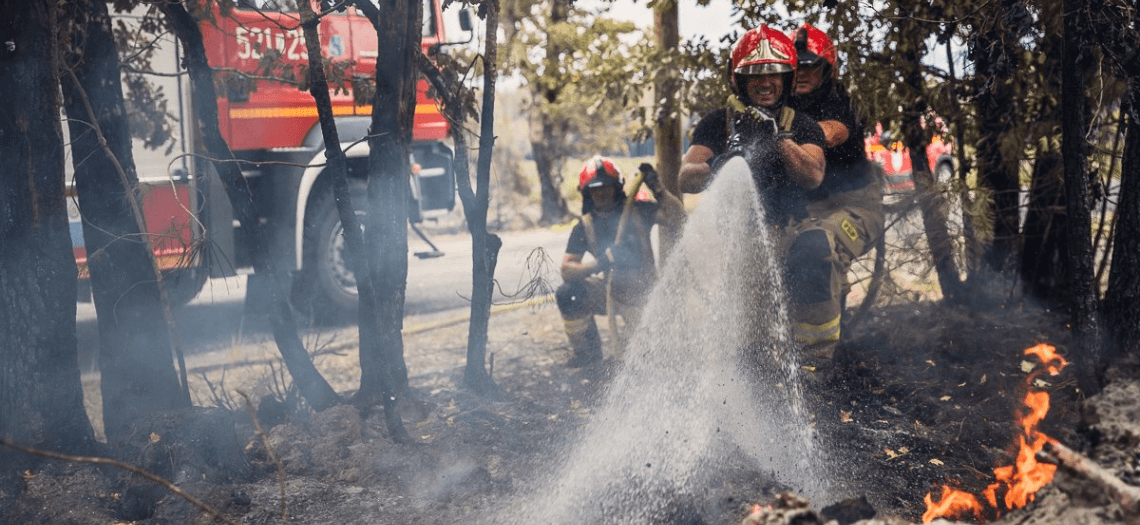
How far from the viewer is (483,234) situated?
4293mm

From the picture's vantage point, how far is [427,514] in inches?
125

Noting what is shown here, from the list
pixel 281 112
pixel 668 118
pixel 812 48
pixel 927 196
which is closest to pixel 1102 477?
pixel 812 48

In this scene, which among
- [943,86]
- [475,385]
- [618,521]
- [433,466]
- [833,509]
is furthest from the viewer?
[943,86]

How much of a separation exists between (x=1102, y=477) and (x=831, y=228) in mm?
2515

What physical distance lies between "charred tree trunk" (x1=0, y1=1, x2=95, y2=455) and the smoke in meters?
1.86

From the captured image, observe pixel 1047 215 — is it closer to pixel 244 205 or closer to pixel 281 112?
pixel 244 205

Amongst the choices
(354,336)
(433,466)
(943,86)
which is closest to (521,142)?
(354,336)

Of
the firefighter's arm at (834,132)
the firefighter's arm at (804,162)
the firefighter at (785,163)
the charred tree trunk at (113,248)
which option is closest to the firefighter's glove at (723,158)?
the firefighter at (785,163)

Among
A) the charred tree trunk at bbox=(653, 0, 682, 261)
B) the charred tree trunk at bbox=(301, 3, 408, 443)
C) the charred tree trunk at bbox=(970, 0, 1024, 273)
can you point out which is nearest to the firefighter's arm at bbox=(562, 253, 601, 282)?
the charred tree trunk at bbox=(653, 0, 682, 261)

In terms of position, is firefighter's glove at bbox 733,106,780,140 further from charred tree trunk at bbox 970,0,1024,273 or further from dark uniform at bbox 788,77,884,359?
charred tree trunk at bbox 970,0,1024,273

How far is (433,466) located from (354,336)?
3136mm

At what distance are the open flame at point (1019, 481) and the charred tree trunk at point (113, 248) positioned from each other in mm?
3199

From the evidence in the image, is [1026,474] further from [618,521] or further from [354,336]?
[354,336]

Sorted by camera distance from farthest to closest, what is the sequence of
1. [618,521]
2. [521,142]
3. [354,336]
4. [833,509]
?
[521,142], [354,336], [618,521], [833,509]
